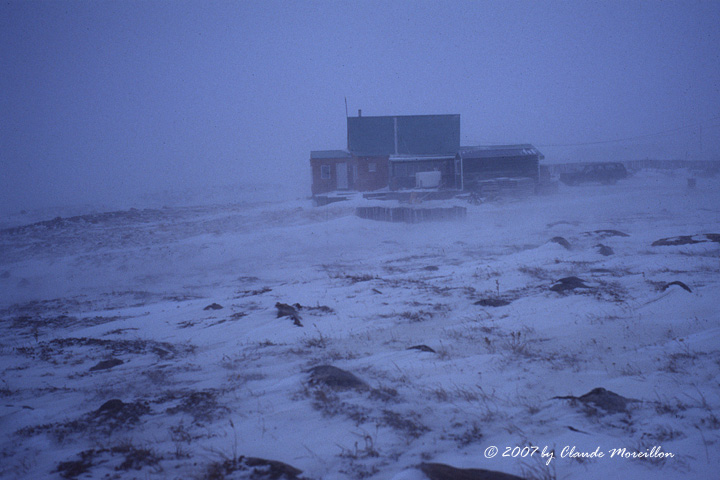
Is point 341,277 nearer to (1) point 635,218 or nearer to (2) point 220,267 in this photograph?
(2) point 220,267

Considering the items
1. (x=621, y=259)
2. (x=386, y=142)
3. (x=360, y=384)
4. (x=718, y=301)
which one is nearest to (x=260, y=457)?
(x=360, y=384)

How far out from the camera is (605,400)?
3.51m

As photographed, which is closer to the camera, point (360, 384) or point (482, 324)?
point (360, 384)

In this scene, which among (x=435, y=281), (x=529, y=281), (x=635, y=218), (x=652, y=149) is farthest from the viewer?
(x=652, y=149)

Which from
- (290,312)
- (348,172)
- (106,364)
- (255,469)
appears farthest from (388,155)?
(255,469)

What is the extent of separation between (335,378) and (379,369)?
2.37 ft

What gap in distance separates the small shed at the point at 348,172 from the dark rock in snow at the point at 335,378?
29.2 meters

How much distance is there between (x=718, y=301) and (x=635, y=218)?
52.8ft

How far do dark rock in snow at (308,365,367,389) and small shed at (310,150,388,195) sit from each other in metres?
29.2

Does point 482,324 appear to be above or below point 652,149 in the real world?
below

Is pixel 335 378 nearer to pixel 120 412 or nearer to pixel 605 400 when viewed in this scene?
pixel 120 412

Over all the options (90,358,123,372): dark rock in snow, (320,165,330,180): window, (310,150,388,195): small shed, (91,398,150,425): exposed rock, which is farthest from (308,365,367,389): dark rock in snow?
(320,165,330,180): window

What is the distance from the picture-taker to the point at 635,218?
19.6 meters

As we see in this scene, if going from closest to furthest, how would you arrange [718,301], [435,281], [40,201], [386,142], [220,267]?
1. [718,301]
2. [435,281]
3. [220,267]
4. [386,142]
5. [40,201]
